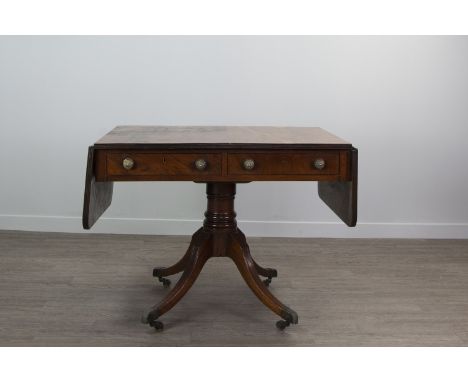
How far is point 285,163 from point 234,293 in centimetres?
89

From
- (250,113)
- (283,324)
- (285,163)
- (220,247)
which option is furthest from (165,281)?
(250,113)

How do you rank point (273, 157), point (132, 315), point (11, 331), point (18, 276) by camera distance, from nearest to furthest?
point (273, 157) → point (11, 331) → point (132, 315) → point (18, 276)

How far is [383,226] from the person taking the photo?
13.5 ft

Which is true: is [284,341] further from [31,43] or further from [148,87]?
[31,43]

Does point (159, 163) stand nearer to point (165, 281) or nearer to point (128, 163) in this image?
point (128, 163)

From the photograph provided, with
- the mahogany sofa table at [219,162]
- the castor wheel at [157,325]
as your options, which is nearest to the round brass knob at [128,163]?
the mahogany sofa table at [219,162]

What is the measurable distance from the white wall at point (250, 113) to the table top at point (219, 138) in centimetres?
110

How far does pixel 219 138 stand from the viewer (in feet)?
8.07

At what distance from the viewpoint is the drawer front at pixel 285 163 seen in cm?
232

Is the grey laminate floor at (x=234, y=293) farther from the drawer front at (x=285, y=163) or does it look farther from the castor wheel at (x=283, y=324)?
the drawer front at (x=285, y=163)

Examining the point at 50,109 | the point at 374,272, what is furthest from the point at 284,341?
the point at 50,109

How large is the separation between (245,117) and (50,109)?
4.09 ft

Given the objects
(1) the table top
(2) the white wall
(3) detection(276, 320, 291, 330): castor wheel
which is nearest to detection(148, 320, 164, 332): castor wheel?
(3) detection(276, 320, 291, 330): castor wheel

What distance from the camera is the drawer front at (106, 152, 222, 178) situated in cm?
229
